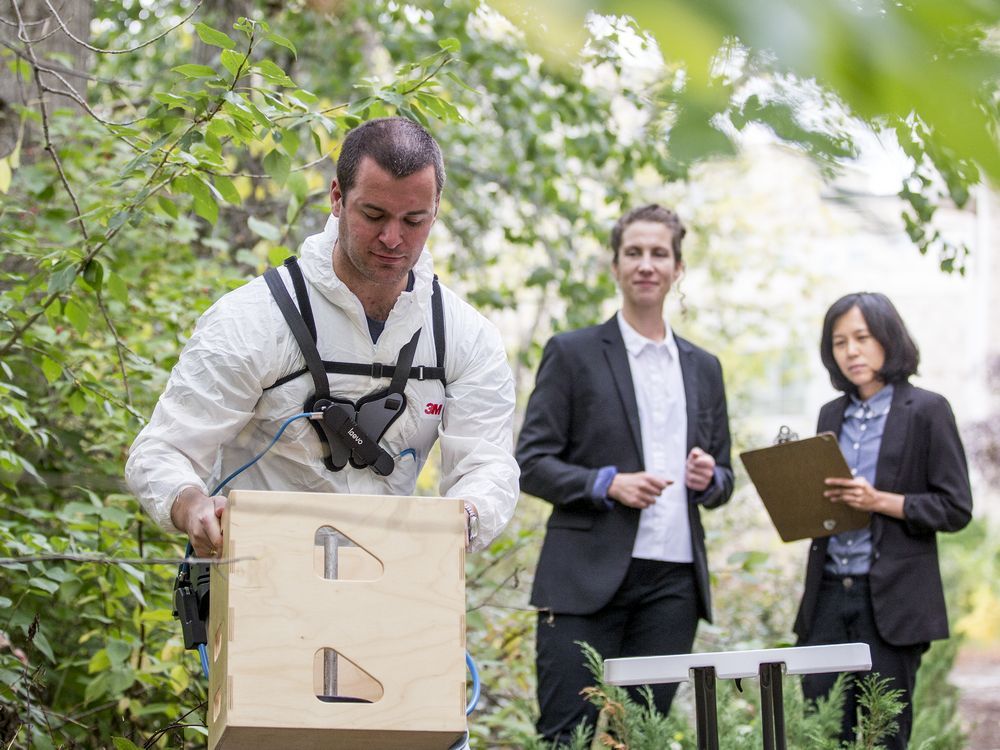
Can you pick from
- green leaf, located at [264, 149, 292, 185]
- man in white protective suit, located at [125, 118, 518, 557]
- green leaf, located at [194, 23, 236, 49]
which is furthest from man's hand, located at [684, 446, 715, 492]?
green leaf, located at [194, 23, 236, 49]

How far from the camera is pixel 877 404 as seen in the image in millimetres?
4105

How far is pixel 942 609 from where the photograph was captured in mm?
3934

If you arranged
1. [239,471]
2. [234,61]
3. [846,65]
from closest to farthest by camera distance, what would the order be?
[846,65] → [239,471] → [234,61]

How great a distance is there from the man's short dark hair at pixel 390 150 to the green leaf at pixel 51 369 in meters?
1.20

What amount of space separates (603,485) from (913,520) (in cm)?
95

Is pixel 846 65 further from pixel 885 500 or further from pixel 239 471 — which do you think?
pixel 885 500

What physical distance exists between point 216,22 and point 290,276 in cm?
359

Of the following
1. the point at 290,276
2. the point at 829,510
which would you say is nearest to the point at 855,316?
the point at 829,510

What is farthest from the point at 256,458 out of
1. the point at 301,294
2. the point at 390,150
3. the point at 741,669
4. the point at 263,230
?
the point at 263,230

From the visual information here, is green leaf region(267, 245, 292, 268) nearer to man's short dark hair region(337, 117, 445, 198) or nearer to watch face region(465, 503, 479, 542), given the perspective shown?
man's short dark hair region(337, 117, 445, 198)

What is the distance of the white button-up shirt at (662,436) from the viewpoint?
12.8ft

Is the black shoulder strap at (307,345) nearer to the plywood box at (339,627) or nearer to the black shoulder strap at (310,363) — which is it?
the black shoulder strap at (310,363)

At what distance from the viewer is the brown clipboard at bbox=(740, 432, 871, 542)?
3.88m

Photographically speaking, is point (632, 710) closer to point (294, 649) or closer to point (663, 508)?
point (663, 508)
